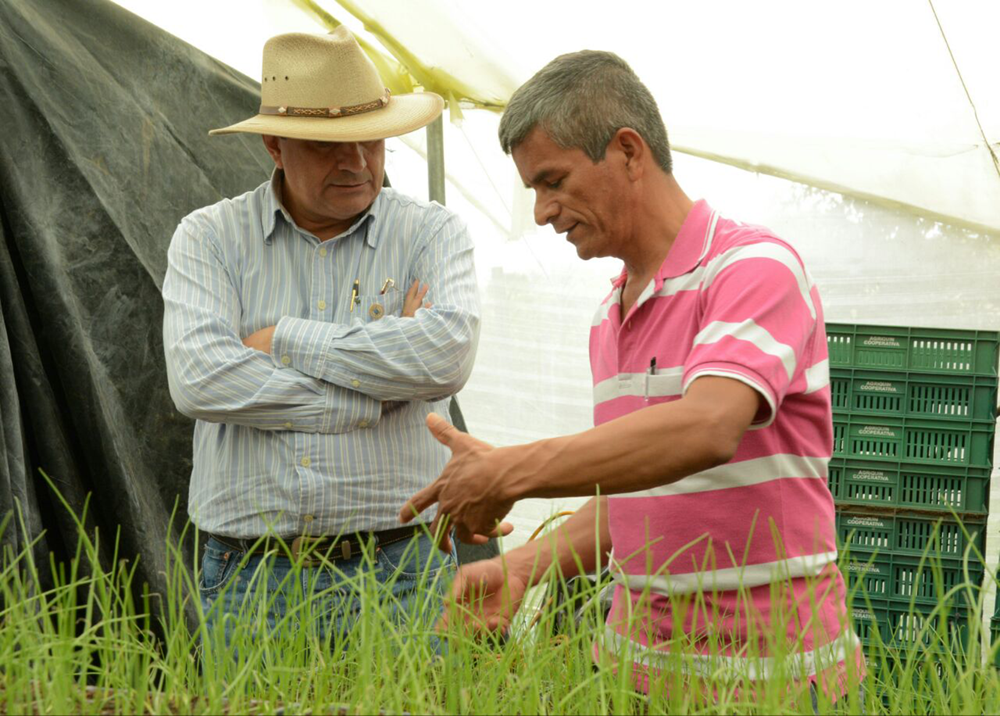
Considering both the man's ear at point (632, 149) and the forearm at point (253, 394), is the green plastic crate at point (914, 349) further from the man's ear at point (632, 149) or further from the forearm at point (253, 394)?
the man's ear at point (632, 149)

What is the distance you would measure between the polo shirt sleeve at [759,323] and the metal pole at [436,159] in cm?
275

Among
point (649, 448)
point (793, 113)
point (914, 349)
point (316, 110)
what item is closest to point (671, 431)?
point (649, 448)

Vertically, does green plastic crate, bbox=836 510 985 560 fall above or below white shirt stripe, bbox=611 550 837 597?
below

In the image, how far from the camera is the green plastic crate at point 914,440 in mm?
3150

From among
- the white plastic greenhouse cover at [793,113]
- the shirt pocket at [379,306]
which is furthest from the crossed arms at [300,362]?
the white plastic greenhouse cover at [793,113]

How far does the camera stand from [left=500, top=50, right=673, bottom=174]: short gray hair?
61.7 inches

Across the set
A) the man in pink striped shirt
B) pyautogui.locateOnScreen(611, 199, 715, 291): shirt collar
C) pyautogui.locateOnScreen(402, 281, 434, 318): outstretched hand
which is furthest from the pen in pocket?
pyautogui.locateOnScreen(402, 281, 434, 318): outstretched hand

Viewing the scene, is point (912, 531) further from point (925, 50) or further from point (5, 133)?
point (5, 133)

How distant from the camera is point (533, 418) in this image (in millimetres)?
4465

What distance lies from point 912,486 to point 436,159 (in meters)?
2.07

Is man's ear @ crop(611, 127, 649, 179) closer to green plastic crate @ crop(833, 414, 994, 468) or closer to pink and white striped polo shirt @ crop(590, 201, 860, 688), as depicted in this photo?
pink and white striped polo shirt @ crop(590, 201, 860, 688)

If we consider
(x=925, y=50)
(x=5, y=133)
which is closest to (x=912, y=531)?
(x=925, y=50)

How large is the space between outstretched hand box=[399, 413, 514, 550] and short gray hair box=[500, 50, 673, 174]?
19.0 inches

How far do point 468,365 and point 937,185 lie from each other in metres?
2.37
